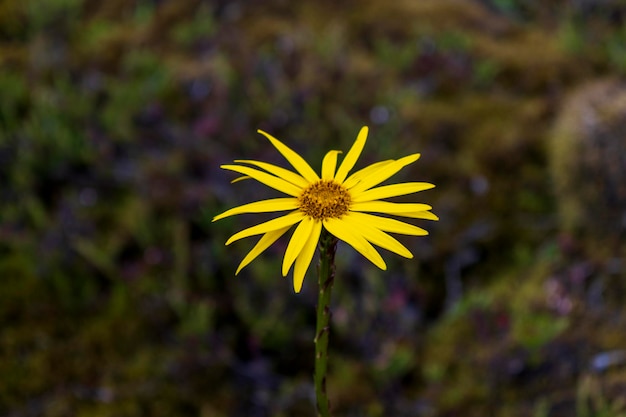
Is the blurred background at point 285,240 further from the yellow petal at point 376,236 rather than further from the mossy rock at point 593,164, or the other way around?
the yellow petal at point 376,236

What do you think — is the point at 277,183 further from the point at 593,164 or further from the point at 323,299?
the point at 593,164

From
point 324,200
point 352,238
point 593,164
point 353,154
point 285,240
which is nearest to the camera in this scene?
point 352,238

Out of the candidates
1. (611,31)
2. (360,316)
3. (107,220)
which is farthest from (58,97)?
(611,31)

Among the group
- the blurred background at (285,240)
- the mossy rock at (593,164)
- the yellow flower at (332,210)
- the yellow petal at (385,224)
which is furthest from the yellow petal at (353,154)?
the mossy rock at (593,164)

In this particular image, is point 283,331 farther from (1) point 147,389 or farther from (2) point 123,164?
(2) point 123,164

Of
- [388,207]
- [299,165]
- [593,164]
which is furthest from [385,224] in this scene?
[593,164]

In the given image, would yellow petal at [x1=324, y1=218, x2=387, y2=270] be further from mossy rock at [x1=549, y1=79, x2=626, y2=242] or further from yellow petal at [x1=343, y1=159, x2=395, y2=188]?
mossy rock at [x1=549, y1=79, x2=626, y2=242]

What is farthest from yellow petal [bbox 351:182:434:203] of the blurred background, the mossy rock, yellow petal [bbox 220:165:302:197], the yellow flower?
the mossy rock
